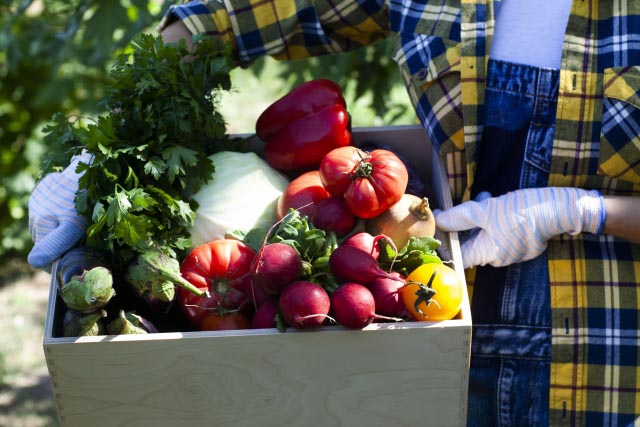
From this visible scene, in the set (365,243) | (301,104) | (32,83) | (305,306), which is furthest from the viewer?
(32,83)

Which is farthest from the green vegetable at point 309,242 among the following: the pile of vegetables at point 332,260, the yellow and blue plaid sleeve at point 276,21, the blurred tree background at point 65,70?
the blurred tree background at point 65,70

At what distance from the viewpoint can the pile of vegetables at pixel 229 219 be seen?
137cm

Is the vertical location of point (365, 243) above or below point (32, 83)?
above

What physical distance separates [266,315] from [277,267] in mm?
95

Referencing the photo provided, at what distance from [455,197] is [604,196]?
13.2 inches

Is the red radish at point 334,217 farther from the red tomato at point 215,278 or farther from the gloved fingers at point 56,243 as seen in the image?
the gloved fingers at point 56,243

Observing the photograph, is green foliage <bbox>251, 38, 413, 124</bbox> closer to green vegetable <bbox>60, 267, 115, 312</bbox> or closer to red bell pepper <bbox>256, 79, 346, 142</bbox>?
red bell pepper <bbox>256, 79, 346, 142</bbox>

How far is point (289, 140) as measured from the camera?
1.77 metres

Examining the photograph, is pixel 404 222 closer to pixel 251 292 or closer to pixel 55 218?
pixel 251 292

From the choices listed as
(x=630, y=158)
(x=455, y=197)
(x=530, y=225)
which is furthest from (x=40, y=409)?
(x=630, y=158)

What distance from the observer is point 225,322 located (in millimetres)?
1449

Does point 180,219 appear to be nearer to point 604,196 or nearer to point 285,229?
point 285,229

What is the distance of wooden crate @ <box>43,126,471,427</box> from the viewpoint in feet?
4.41

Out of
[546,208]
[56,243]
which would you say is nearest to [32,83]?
[56,243]
